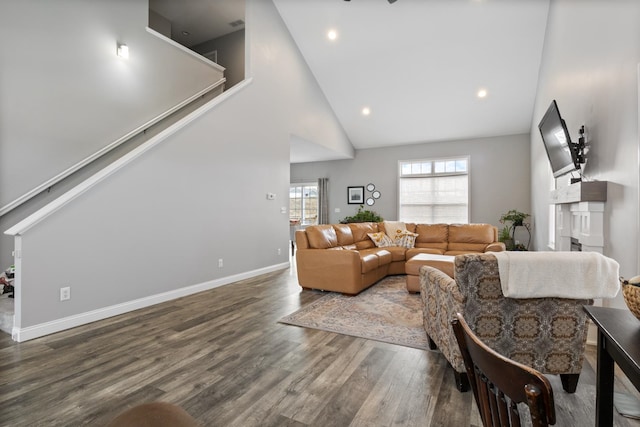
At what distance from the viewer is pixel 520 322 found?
1936mm

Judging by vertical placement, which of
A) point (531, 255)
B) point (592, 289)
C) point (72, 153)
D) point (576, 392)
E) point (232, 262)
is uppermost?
point (72, 153)

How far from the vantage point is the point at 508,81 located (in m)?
6.15

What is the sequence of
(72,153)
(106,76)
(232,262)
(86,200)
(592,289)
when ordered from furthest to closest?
(232,262) → (106,76) → (72,153) → (86,200) → (592,289)

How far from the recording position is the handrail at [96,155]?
140 inches

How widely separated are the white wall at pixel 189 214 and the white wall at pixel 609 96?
13.9ft

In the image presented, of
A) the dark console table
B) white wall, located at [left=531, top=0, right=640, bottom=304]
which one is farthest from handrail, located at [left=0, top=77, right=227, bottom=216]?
white wall, located at [left=531, top=0, right=640, bottom=304]

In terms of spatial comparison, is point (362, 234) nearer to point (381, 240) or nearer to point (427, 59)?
point (381, 240)

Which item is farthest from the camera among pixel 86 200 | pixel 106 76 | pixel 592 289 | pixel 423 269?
pixel 106 76

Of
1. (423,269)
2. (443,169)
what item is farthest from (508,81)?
(423,269)

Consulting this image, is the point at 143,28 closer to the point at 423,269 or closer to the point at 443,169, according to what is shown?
the point at 423,269

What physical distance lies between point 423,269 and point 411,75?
16.4 ft

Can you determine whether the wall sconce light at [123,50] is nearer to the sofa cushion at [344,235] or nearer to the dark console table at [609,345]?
the sofa cushion at [344,235]

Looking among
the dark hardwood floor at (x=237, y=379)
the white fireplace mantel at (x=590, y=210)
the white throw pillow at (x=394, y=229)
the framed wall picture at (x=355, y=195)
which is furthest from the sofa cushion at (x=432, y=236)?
the dark hardwood floor at (x=237, y=379)

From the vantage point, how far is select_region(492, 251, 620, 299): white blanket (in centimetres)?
177
